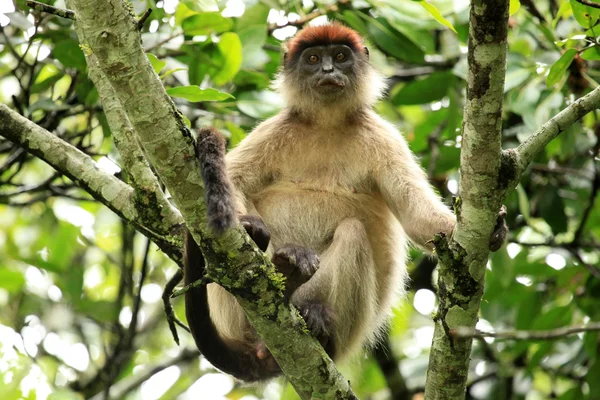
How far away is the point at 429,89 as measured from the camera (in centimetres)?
744

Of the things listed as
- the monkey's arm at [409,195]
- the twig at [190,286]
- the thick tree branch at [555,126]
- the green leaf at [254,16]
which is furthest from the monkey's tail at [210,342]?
the green leaf at [254,16]

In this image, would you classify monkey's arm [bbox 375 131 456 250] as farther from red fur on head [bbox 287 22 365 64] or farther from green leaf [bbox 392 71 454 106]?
green leaf [bbox 392 71 454 106]

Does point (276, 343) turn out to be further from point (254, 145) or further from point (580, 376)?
point (580, 376)

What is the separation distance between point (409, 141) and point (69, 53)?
11.9 ft

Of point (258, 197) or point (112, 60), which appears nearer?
point (112, 60)

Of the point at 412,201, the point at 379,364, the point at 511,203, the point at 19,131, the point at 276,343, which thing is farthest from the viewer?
the point at 379,364

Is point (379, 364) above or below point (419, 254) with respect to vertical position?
below

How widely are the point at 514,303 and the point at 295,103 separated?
307cm

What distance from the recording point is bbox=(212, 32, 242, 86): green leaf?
609 cm

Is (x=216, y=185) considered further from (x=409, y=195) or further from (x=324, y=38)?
(x=324, y=38)

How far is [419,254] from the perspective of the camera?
7.91 metres

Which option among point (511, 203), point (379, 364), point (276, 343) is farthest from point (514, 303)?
point (276, 343)

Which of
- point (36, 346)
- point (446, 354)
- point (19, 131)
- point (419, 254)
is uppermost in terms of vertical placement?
point (19, 131)

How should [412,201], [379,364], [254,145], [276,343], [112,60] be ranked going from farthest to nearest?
1. [379,364]
2. [254,145]
3. [412,201]
4. [276,343]
5. [112,60]
